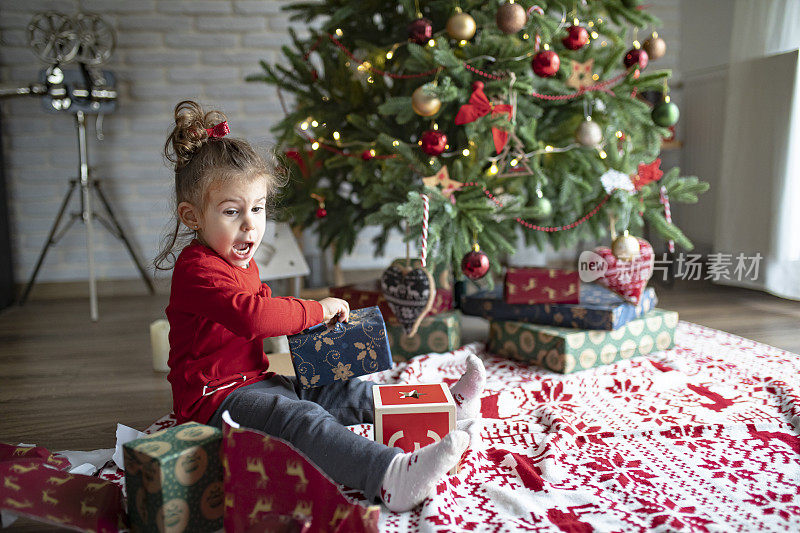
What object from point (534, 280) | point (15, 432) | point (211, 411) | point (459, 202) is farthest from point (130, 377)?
point (534, 280)

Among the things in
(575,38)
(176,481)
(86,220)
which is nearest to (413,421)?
(176,481)

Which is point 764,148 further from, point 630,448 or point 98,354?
point 98,354

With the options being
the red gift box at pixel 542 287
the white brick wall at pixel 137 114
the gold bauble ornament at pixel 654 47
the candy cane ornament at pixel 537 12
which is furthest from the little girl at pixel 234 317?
the white brick wall at pixel 137 114

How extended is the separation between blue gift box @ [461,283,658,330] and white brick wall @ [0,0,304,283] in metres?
1.51

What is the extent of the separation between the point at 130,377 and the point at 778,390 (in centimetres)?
169

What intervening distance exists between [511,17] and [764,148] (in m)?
1.48

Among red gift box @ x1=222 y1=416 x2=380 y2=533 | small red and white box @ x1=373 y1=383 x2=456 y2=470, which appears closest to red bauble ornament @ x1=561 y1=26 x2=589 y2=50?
small red and white box @ x1=373 y1=383 x2=456 y2=470

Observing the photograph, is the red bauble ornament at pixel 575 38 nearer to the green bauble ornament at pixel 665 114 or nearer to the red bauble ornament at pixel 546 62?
the red bauble ornament at pixel 546 62

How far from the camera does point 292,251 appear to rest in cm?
232

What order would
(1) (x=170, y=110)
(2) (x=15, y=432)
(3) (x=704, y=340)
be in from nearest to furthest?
(2) (x=15, y=432) → (3) (x=704, y=340) → (1) (x=170, y=110)

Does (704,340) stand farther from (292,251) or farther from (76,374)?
(76,374)

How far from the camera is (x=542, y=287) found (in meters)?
1.71

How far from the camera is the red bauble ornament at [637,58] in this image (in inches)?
70.2

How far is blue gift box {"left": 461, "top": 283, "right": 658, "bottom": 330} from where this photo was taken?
5.39ft
